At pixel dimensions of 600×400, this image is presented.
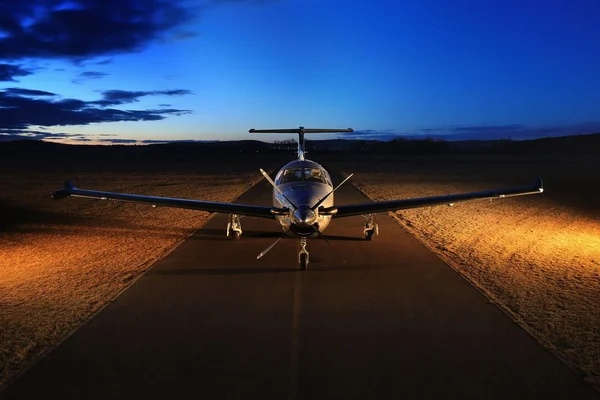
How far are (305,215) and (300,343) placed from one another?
13.7 feet

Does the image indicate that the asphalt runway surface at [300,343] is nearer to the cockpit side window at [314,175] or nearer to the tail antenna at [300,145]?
the cockpit side window at [314,175]

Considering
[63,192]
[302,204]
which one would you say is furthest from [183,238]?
[302,204]

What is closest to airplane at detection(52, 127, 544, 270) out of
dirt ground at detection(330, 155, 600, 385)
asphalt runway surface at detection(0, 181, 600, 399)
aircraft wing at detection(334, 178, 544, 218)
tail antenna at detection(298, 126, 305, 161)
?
aircraft wing at detection(334, 178, 544, 218)

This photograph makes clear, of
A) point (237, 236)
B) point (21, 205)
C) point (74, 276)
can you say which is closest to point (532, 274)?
point (237, 236)

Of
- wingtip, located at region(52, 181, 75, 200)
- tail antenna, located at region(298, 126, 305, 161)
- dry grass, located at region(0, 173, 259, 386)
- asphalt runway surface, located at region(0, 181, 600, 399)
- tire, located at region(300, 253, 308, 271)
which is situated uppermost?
tail antenna, located at region(298, 126, 305, 161)

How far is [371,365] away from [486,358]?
1.75 m

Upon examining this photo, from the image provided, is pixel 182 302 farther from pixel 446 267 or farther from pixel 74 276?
pixel 446 267

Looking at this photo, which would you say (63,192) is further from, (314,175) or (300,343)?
(300,343)

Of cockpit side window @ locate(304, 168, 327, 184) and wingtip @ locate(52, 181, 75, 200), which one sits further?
cockpit side window @ locate(304, 168, 327, 184)

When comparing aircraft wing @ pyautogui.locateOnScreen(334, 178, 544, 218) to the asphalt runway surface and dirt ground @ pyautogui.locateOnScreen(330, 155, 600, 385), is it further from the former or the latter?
the asphalt runway surface

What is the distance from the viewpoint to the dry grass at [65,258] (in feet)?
23.7

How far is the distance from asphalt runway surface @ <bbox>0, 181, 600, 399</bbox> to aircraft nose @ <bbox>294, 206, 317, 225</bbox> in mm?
1329

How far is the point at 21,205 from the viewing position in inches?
909

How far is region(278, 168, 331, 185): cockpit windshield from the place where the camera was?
12848mm
